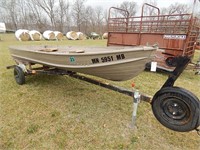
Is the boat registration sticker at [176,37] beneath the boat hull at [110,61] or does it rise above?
above

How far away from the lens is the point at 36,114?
113 inches

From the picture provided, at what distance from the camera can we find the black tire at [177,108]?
6.69 ft

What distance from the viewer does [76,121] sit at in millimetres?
2715

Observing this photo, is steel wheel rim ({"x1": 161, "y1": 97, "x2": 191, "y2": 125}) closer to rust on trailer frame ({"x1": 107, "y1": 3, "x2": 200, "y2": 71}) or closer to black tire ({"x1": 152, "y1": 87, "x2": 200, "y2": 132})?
black tire ({"x1": 152, "y1": 87, "x2": 200, "y2": 132})

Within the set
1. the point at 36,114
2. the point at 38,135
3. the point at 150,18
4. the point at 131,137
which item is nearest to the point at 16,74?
the point at 36,114

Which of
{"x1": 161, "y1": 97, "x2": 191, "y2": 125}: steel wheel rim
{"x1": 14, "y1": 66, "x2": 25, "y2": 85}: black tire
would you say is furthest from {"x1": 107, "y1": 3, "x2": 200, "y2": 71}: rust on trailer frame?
{"x1": 14, "y1": 66, "x2": 25, "y2": 85}: black tire

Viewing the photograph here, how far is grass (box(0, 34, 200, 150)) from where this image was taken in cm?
222

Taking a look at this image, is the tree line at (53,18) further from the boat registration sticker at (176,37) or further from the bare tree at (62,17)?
the boat registration sticker at (176,37)

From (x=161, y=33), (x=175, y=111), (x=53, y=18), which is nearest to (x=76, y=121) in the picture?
(x=175, y=111)

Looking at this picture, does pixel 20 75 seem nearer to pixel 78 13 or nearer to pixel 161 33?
pixel 161 33

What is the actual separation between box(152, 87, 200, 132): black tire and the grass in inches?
11.7

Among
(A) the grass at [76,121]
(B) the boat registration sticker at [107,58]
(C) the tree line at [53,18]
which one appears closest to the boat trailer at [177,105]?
(A) the grass at [76,121]

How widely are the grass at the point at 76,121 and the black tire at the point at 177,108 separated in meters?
0.30

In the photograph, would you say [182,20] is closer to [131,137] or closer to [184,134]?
[184,134]
